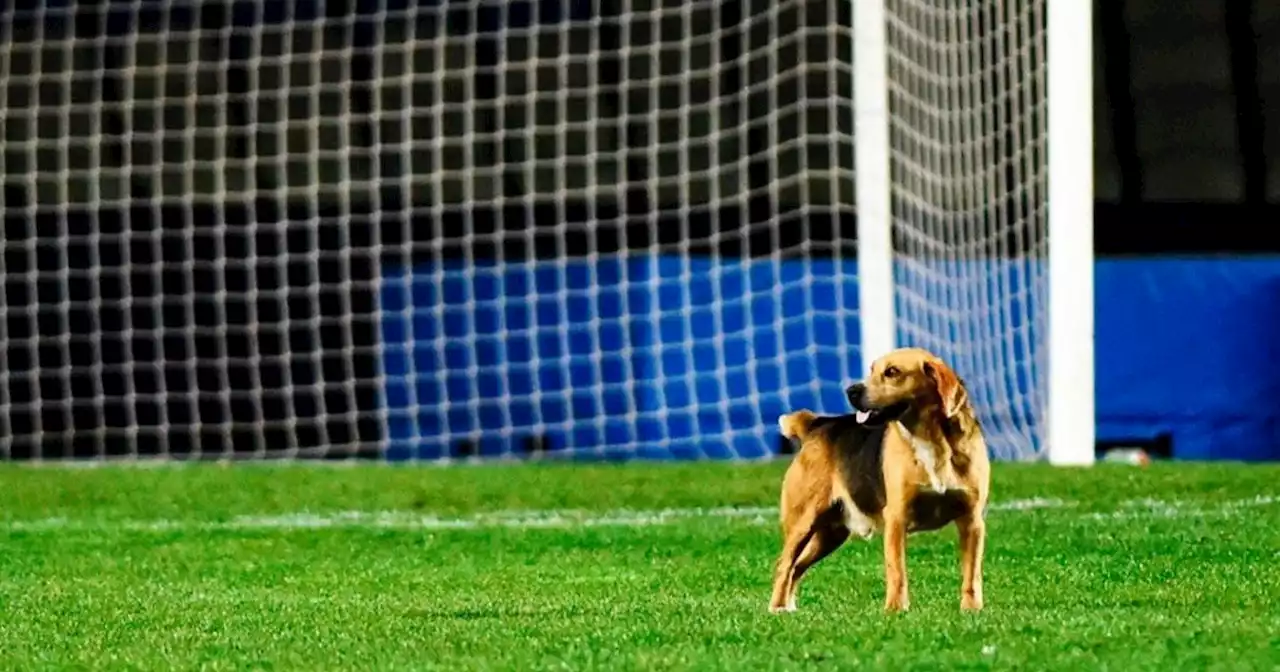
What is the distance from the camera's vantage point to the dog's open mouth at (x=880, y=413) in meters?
5.15

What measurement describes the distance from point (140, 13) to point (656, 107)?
2.85 m

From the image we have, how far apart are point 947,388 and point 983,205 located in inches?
222

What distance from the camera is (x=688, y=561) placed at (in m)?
7.24

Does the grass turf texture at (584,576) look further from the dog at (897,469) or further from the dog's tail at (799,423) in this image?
the dog's tail at (799,423)

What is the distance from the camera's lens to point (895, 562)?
5.21 meters

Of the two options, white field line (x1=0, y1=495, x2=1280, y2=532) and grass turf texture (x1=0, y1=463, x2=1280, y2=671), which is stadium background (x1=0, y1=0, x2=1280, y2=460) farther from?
white field line (x1=0, y1=495, x2=1280, y2=532)

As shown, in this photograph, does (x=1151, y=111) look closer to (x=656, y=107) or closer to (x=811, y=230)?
(x=811, y=230)

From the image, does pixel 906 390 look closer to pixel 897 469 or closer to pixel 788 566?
pixel 897 469

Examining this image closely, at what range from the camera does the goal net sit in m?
11.9

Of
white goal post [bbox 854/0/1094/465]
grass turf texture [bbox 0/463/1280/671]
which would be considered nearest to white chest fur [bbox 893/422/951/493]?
grass turf texture [bbox 0/463/1280/671]

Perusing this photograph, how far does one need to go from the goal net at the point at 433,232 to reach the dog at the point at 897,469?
18.5 ft

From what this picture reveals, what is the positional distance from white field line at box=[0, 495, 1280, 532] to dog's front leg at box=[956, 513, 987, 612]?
289 centimetres

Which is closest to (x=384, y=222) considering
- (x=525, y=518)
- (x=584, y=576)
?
(x=525, y=518)

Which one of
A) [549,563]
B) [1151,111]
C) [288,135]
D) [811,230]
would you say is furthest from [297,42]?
[549,563]
